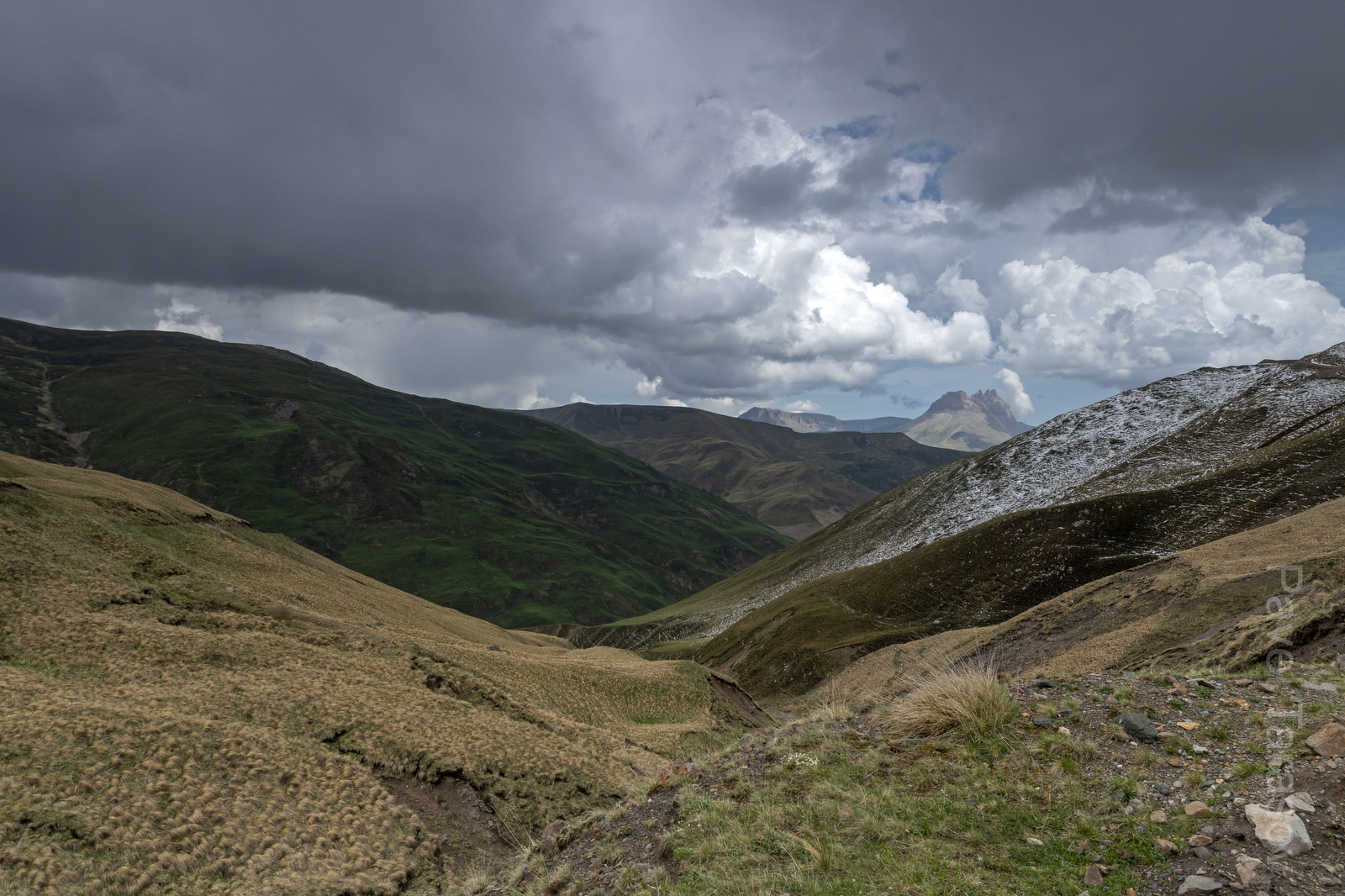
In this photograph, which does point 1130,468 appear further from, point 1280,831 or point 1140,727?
point 1280,831

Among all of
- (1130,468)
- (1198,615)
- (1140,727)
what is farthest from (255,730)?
(1130,468)

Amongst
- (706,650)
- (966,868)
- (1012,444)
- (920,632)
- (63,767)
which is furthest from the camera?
(1012,444)

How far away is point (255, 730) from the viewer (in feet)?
61.9

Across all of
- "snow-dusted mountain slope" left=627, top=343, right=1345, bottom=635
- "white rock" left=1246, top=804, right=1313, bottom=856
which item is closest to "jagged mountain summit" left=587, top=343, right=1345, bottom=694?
"snow-dusted mountain slope" left=627, top=343, right=1345, bottom=635

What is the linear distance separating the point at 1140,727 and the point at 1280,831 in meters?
3.00

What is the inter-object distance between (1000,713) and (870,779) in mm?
2571

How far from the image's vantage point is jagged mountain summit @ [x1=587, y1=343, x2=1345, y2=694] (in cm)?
5566

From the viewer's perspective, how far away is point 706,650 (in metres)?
86.1

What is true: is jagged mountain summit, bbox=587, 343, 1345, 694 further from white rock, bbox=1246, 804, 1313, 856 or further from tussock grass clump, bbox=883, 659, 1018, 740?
white rock, bbox=1246, 804, 1313, 856

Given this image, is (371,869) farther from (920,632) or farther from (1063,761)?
(920,632)

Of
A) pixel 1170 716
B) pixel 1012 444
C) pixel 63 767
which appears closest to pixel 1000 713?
pixel 1170 716

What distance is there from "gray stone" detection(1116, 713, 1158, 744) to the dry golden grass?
1569 millimetres

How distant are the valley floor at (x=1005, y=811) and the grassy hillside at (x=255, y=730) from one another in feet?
23.3

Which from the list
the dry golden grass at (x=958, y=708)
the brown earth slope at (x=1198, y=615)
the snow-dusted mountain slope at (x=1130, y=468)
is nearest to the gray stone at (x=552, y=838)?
the dry golden grass at (x=958, y=708)
